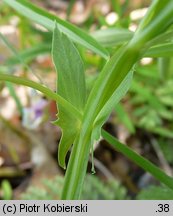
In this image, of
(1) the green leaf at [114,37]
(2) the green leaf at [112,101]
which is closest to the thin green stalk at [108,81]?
(2) the green leaf at [112,101]

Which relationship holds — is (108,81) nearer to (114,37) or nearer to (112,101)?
(112,101)

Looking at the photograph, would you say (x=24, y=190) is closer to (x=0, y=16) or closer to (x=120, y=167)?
(x=120, y=167)

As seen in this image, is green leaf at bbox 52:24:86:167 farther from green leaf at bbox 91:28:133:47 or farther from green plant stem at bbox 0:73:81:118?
green leaf at bbox 91:28:133:47

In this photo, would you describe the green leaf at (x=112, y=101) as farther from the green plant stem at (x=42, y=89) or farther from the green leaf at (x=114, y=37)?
the green leaf at (x=114, y=37)

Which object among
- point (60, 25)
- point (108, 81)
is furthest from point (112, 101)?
→ point (60, 25)

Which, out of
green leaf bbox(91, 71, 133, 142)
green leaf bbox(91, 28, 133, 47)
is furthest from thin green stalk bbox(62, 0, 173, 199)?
green leaf bbox(91, 28, 133, 47)
